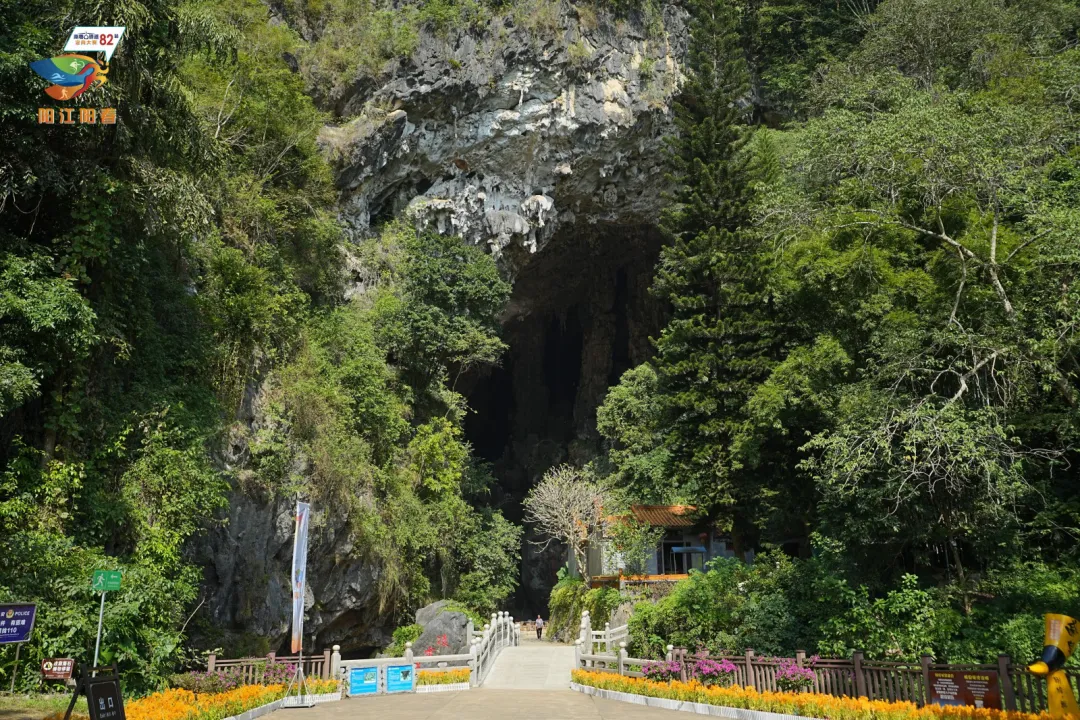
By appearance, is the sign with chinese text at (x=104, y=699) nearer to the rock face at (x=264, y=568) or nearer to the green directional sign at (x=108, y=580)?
the green directional sign at (x=108, y=580)

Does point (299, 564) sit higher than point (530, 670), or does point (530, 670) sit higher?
point (299, 564)

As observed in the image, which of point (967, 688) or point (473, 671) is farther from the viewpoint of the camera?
point (473, 671)

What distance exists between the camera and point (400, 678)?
545 inches

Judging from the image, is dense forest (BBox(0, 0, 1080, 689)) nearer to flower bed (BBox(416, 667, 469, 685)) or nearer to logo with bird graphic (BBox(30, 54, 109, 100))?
logo with bird graphic (BBox(30, 54, 109, 100))

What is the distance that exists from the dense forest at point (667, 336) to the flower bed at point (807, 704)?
256cm

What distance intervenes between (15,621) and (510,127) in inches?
839

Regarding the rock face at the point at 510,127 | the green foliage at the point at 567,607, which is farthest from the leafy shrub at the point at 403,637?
the rock face at the point at 510,127

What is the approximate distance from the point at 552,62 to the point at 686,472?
1481cm

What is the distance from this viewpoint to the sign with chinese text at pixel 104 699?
598 centimetres

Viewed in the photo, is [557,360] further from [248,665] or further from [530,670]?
[248,665]

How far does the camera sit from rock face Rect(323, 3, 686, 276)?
2492 centimetres

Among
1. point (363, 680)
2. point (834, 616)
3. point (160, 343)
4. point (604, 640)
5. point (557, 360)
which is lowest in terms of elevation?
point (363, 680)

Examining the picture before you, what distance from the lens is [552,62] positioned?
25156mm

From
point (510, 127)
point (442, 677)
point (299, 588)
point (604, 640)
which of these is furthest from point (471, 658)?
point (510, 127)
